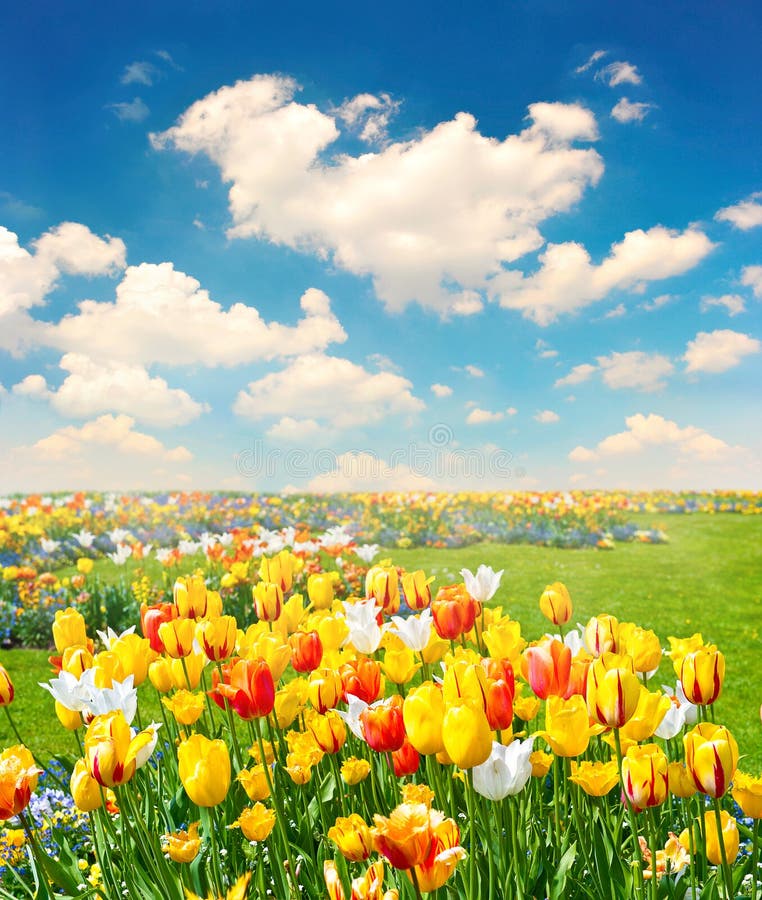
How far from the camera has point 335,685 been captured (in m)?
2.67

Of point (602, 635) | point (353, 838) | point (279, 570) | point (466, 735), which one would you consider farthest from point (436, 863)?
point (279, 570)

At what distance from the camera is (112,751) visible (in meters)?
2.02

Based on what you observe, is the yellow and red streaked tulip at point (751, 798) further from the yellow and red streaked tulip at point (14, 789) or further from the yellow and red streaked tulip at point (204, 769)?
the yellow and red streaked tulip at point (14, 789)

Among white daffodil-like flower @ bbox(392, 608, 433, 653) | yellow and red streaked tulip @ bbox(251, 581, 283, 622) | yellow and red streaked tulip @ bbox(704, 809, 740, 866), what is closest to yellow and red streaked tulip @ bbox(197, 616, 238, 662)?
yellow and red streaked tulip @ bbox(251, 581, 283, 622)

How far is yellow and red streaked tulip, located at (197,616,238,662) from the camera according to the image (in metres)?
2.95

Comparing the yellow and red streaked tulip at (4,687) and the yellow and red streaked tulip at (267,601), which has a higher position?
the yellow and red streaked tulip at (267,601)

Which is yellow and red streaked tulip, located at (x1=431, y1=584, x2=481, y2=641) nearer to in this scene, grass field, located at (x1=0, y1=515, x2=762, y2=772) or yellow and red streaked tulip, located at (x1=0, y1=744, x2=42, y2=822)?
yellow and red streaked tulip, located at (x1=0, y1=744, x2=42, y2=822)

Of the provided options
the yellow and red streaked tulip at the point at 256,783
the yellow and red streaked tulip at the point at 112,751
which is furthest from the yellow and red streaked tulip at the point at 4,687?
the yellow and red streaked tulip at the point at 256,783

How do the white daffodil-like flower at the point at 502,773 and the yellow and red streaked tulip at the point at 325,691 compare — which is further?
the yellow and red streaked tulip at the point at 325,691

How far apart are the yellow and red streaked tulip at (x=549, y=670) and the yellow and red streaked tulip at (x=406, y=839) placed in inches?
36.2

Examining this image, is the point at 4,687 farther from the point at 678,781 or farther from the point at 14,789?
the point at 678,781

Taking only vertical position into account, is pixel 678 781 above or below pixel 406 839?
below

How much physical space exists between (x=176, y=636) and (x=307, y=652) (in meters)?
0.52

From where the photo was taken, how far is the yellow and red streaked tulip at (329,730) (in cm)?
256
